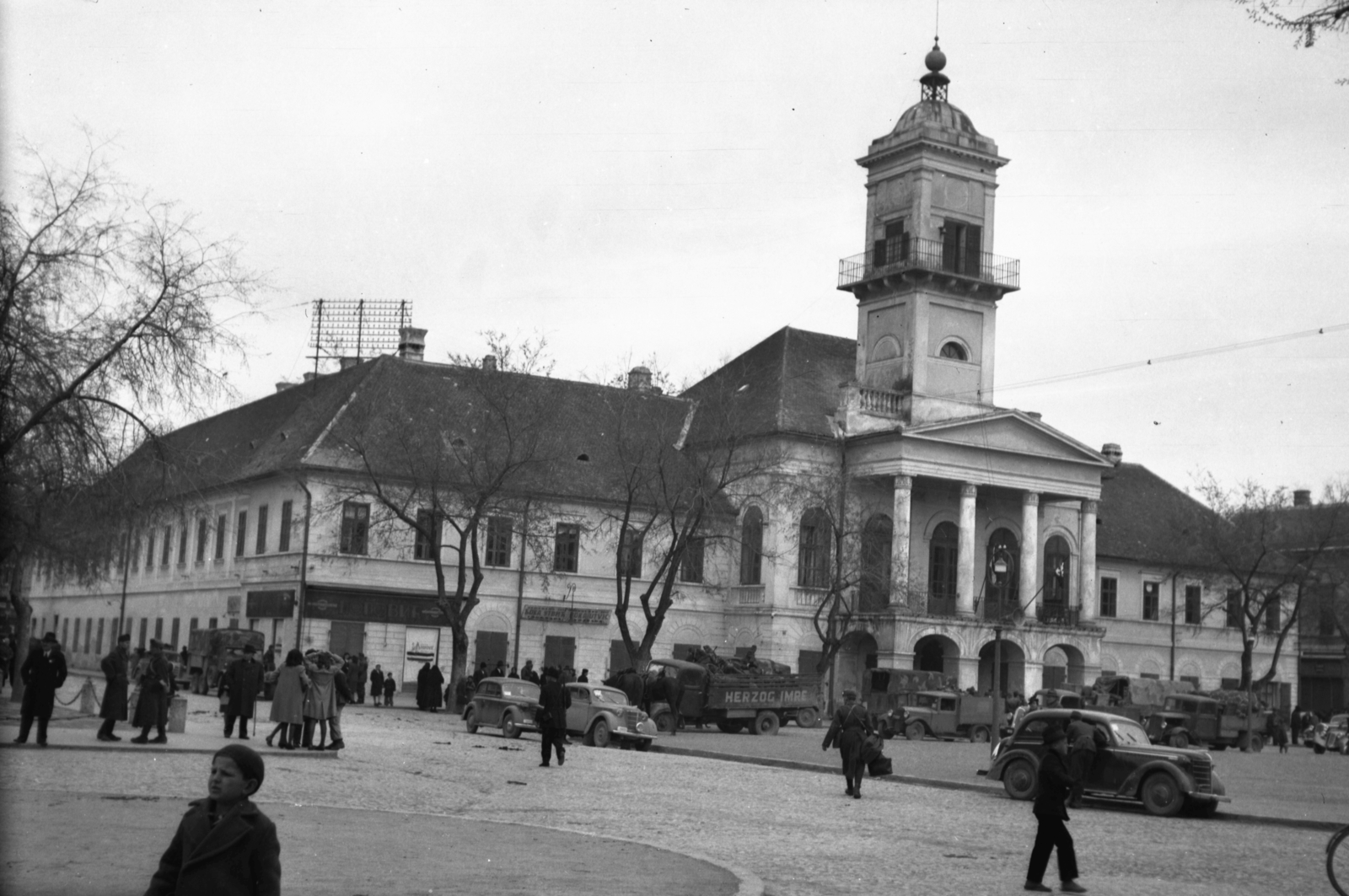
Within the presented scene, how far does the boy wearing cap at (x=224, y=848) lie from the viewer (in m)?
6.77

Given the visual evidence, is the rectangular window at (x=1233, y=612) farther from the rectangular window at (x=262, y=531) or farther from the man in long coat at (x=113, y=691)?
the man in long coat at (x=113, y=691)

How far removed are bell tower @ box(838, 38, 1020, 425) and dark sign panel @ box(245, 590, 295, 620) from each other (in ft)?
76.8

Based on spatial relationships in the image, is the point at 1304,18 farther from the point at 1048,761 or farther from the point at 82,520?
the point at 82,520

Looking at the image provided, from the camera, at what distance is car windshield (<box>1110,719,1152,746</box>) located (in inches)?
1018

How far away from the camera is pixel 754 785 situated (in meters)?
26.4

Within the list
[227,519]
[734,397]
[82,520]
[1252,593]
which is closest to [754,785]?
[82,520]

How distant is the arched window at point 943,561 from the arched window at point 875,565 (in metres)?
3.16

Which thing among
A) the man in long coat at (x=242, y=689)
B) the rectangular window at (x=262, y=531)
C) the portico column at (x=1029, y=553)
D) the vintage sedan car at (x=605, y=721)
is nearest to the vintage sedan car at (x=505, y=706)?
the vintage sedan car at (x=605, y=721)

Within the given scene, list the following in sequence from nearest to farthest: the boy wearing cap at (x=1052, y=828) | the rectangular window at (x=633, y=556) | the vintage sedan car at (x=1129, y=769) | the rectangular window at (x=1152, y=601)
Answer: the boy wearing cap at (x=1052, y=828) → the vintage sedan car at (x=1129, y=769) → the rectangular window at (x=633, y=556) → the rectangular window at (x=1152, y=601)

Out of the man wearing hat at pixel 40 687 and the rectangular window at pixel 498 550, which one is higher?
the rectangular window at pixel 498 550

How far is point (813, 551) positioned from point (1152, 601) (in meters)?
21.3

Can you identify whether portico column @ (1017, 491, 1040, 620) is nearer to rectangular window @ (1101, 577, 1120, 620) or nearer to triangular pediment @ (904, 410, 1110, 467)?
triangular pediment @ (904, 410, 1110, 467)

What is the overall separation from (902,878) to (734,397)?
45042mm

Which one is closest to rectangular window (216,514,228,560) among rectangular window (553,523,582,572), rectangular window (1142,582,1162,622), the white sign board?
the white sign board
